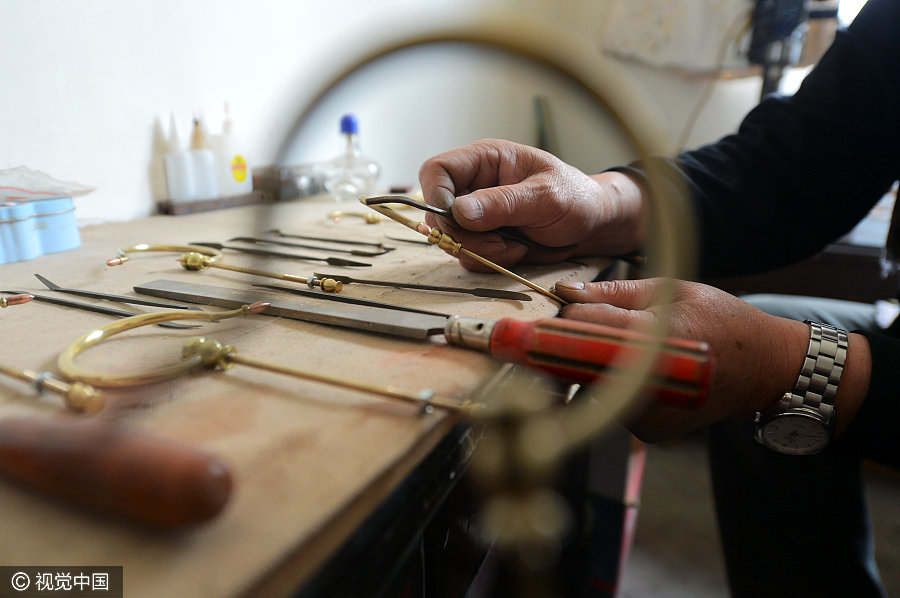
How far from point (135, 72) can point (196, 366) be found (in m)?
0.97

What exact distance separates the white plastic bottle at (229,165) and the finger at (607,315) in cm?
104

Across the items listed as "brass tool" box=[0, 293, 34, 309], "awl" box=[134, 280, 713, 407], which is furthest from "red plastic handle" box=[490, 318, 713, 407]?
"brass tool" box=[0, 293, 34, 309]

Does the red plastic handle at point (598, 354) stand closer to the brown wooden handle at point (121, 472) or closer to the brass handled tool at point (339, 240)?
the brown wooden handle at point (121, 472)

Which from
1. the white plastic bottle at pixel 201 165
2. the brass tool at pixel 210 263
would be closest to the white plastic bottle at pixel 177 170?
the white plastic bottle at pixel 201 165

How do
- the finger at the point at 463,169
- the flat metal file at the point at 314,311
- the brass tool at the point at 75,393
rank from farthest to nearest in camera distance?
the finger at the point at 463,169
the flat metal file at the point at 314,311
the brass tool at the point at 75,393

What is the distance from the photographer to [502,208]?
64cm

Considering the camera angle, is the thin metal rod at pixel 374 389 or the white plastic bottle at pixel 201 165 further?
the white plastic bottle at pixel 201 165

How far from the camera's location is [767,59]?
161 cm

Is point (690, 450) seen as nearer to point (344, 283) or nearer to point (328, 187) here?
point (328, 187)

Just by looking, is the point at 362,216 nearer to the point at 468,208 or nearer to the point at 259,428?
the point at 468,208

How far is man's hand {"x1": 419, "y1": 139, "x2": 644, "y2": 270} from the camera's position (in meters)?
0.64

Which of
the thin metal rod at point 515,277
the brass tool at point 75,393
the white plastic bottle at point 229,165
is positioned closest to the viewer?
the brass tool at point 75,393

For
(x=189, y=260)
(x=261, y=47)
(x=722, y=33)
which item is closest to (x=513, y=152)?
(x=189, y=260)

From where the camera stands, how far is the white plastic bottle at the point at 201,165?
3.97ft
